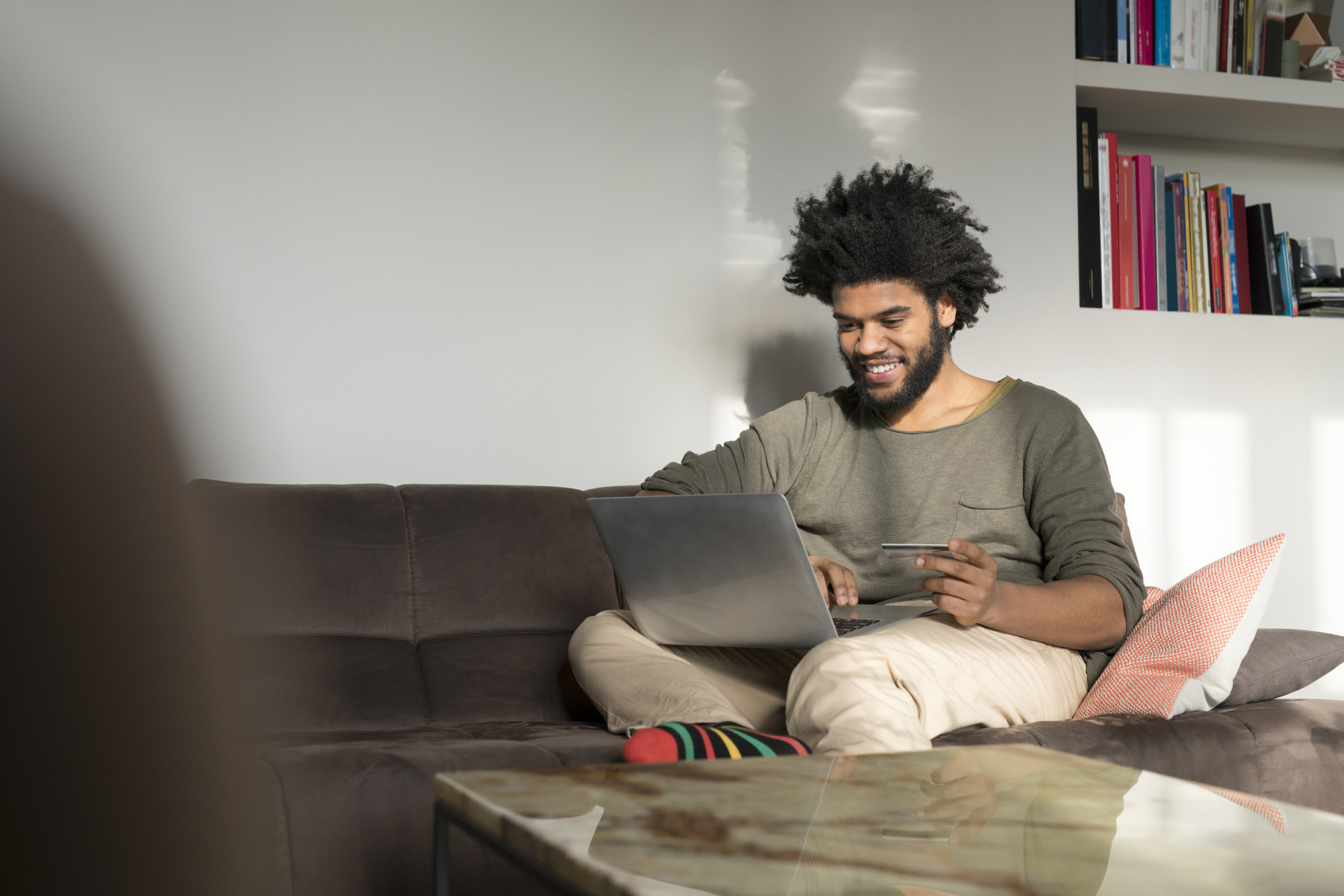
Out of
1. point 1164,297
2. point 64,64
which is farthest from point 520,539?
point 1164,297

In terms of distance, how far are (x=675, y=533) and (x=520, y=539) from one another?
503mm

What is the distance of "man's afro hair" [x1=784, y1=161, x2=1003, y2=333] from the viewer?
5.84 feet

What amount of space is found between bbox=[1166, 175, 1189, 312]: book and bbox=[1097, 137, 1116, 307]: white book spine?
0.55 ft

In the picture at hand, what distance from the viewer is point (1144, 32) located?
8.09ft

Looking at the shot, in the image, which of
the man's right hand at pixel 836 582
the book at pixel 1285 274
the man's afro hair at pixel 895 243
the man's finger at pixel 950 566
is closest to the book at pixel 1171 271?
the book at pixel 1285 274

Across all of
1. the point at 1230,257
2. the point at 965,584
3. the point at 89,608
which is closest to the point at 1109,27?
the point at 1230,257

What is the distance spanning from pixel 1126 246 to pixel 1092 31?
1.68ft

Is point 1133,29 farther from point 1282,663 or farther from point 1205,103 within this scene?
point 1282,663

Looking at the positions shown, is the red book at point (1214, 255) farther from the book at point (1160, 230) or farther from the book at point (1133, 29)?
the book at point (1133, 29)

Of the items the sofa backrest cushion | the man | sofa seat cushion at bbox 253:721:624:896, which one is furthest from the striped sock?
the sofa backrest cushion

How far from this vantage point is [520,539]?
5.69 feet

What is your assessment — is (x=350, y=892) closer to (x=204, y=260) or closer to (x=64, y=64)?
(x=204, y=260)

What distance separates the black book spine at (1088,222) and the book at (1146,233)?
107mm

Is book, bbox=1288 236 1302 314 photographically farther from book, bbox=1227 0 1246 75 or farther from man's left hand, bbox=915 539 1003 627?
man's left hand, bbox=915 539 1003 627
